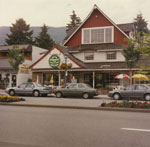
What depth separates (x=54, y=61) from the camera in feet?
98.1

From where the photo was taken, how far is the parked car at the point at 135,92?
1834cm

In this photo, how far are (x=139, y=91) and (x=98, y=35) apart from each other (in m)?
13.1

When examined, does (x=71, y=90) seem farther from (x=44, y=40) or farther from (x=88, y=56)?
(x=44, y=40)

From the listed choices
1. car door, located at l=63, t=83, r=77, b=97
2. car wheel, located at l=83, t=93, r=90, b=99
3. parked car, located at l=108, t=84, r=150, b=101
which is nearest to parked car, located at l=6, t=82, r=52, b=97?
car door, located at l=63, t=83, r=77, b=97

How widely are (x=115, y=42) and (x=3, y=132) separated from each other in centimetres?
2386

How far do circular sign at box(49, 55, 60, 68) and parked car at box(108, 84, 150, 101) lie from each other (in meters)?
12.2

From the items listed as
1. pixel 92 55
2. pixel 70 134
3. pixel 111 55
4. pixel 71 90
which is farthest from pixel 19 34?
pixel 70 134

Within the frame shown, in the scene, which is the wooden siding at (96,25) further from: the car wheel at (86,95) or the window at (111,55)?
the car wheel at (86,95)

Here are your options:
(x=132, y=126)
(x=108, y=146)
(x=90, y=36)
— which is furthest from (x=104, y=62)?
(x=108, y=146)

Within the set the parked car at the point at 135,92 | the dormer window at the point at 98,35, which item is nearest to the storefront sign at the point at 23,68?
the dormer window at the point at 98,35

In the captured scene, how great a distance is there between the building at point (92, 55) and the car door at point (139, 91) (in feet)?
27.4

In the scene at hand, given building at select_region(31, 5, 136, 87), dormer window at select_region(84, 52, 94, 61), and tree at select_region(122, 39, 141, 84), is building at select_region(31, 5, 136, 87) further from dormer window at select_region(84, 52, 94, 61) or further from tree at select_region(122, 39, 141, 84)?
tree at select_region(122, 39, 141, 84)

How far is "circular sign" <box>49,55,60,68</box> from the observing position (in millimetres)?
29766

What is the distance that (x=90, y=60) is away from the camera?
2980 cm
